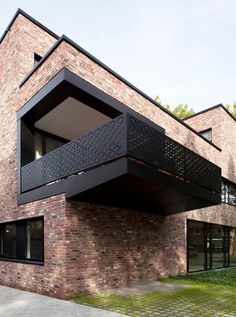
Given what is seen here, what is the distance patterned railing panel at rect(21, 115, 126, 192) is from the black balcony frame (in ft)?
0.07

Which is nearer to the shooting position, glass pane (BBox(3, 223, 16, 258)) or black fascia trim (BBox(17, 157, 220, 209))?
black fascia trim (BBox(17, 157, 220, 209))

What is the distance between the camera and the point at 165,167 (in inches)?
351

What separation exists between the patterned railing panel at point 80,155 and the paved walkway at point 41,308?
324 centimetres

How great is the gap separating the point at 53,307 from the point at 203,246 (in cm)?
1044

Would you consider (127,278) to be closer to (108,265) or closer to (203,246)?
(108,265)

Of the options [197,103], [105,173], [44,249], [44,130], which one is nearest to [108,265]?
[44,249]

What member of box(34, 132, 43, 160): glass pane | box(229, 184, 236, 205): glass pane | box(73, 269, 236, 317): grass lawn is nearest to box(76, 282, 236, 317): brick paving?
box(73, 269, 236, 317): grass lawn

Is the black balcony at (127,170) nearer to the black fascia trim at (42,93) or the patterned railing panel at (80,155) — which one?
the patterned railing panel at (80,155)

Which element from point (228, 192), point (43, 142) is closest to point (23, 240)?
point (43, 142)

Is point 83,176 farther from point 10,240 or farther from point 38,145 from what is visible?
point 10,240

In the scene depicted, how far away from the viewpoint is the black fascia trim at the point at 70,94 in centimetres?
911

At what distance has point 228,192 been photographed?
2033 centimetres

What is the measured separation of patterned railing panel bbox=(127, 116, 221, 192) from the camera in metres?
7.84

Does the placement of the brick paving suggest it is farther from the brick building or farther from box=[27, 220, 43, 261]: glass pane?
box=[27, 220, 43, 261]: glass pane
